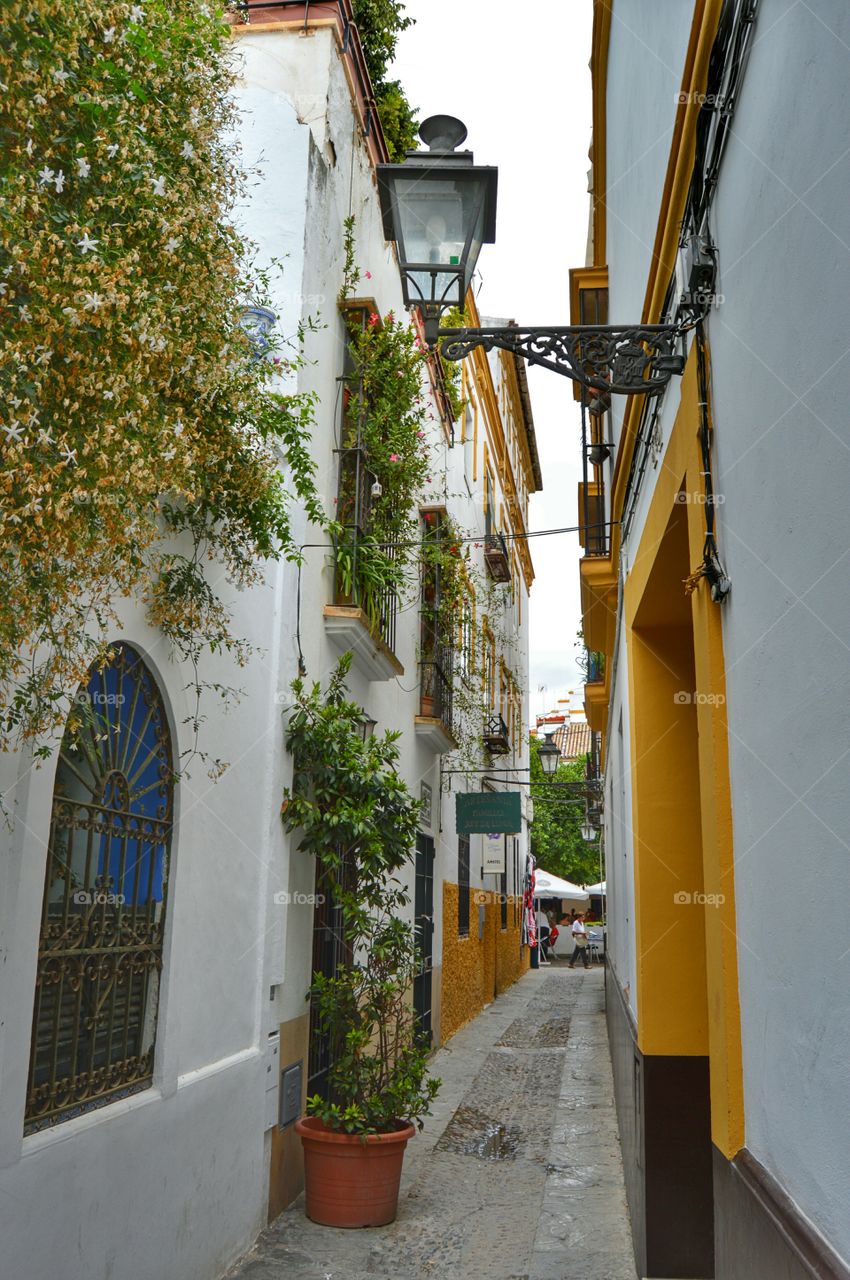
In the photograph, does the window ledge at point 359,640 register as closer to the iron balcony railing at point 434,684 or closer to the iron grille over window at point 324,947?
the iron grille over window at point 324,947

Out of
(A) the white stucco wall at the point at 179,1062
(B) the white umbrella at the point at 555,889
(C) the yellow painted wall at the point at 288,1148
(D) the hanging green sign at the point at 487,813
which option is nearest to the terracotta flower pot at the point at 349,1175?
(C) the yellow painted wall at the point at 288,1148

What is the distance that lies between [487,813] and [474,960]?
3222 mm

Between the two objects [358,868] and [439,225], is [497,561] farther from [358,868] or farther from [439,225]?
[439,225]

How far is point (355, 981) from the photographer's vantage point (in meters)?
6.82

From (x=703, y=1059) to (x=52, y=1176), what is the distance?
295 centimetres

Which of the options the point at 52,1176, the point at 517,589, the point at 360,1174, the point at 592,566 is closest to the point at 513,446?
the point at 517,589

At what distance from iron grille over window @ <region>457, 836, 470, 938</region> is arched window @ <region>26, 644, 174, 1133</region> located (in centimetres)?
1034

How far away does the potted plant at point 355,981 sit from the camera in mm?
6312

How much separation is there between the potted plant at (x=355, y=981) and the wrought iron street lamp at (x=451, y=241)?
314 cm

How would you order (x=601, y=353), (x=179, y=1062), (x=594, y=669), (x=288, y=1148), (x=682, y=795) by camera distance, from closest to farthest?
(x=601, y=353) → (x=179, y=1062) → (x=682, y=795) → (x=288, y=1148) → (x=594, y=669)

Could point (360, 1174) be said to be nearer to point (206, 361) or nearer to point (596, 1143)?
point (596, 1143)

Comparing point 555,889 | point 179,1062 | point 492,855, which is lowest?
point 179,1062

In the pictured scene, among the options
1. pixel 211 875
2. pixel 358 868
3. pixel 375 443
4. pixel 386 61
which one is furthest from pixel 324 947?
pixel 386 61

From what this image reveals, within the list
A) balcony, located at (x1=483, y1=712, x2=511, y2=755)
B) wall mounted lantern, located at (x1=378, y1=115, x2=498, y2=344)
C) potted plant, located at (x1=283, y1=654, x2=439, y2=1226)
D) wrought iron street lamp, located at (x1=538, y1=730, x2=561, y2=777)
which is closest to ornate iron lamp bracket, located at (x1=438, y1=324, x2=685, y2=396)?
wall mounted lantern, located at (x1=378, y1=115, x2=498, y2=344)
